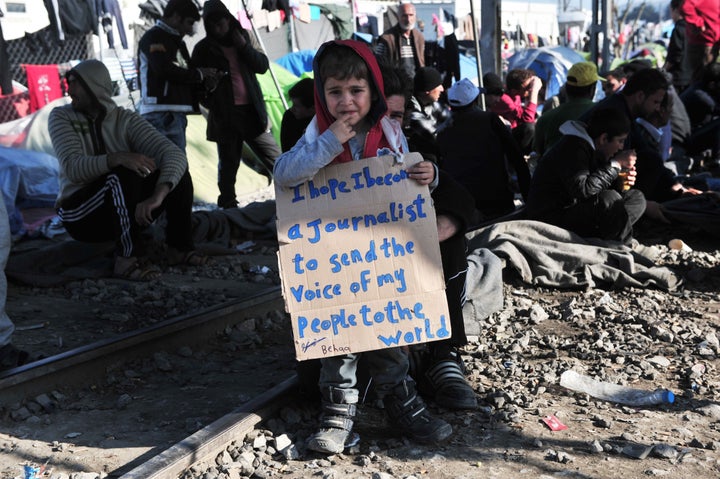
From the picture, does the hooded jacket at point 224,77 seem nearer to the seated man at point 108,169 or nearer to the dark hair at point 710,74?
the seated man at point 108,169

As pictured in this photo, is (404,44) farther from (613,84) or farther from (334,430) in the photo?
(334,430)

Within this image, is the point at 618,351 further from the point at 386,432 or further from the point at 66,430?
the point at 66,430

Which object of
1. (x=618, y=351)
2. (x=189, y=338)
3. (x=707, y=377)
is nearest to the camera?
(x=707, y=377)

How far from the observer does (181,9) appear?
8188 mm

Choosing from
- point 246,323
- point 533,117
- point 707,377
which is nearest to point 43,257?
point 246,323

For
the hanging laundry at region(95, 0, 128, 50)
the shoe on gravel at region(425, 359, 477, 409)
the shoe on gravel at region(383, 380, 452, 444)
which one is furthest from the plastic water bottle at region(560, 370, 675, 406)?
the hanging laundry at region(95, 0, 128, 50)

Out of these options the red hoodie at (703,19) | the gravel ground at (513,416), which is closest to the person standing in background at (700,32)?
the red hoodie at (703,19)

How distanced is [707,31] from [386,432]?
343 inches

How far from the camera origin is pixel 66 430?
3869 mm

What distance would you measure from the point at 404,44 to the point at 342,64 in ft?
27.9

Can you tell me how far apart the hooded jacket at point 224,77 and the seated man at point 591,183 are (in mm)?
3344

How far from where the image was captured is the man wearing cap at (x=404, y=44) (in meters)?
11.5

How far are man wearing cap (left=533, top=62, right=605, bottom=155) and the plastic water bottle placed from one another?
4.54 meters

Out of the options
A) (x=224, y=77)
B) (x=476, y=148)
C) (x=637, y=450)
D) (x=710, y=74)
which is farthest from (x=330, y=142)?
(x=710, y=74)
